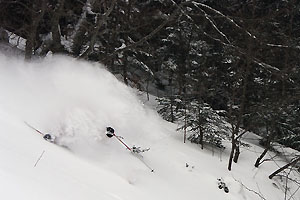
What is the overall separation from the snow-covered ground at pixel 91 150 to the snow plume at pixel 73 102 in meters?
0.02

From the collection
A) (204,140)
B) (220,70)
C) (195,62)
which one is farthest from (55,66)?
(220,70)

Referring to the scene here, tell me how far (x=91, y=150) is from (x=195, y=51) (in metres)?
7.73

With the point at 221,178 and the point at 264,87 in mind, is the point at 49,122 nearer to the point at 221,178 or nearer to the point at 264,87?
the point at 221,178

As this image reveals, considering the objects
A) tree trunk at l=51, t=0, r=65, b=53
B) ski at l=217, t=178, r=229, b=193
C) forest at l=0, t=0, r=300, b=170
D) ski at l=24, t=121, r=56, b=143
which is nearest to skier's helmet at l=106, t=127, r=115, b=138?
ski at l=24, t=121, r=56, b=143

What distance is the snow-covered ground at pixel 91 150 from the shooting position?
10.00 ft

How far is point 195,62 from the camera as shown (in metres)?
12.1

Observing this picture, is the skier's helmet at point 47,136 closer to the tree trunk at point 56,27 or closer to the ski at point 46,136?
the ski at point 46,136

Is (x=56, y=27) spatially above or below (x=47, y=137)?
above

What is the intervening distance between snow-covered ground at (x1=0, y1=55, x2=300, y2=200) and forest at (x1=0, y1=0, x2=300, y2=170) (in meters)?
0.58

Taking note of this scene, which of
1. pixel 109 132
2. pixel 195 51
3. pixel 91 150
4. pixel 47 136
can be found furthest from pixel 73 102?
pixel 195 51

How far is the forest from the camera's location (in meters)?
7.61

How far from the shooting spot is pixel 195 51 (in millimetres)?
12062

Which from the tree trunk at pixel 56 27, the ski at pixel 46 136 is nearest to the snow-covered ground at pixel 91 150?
the ski at pixel 46 136

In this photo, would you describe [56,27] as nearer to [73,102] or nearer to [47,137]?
[73,102]
